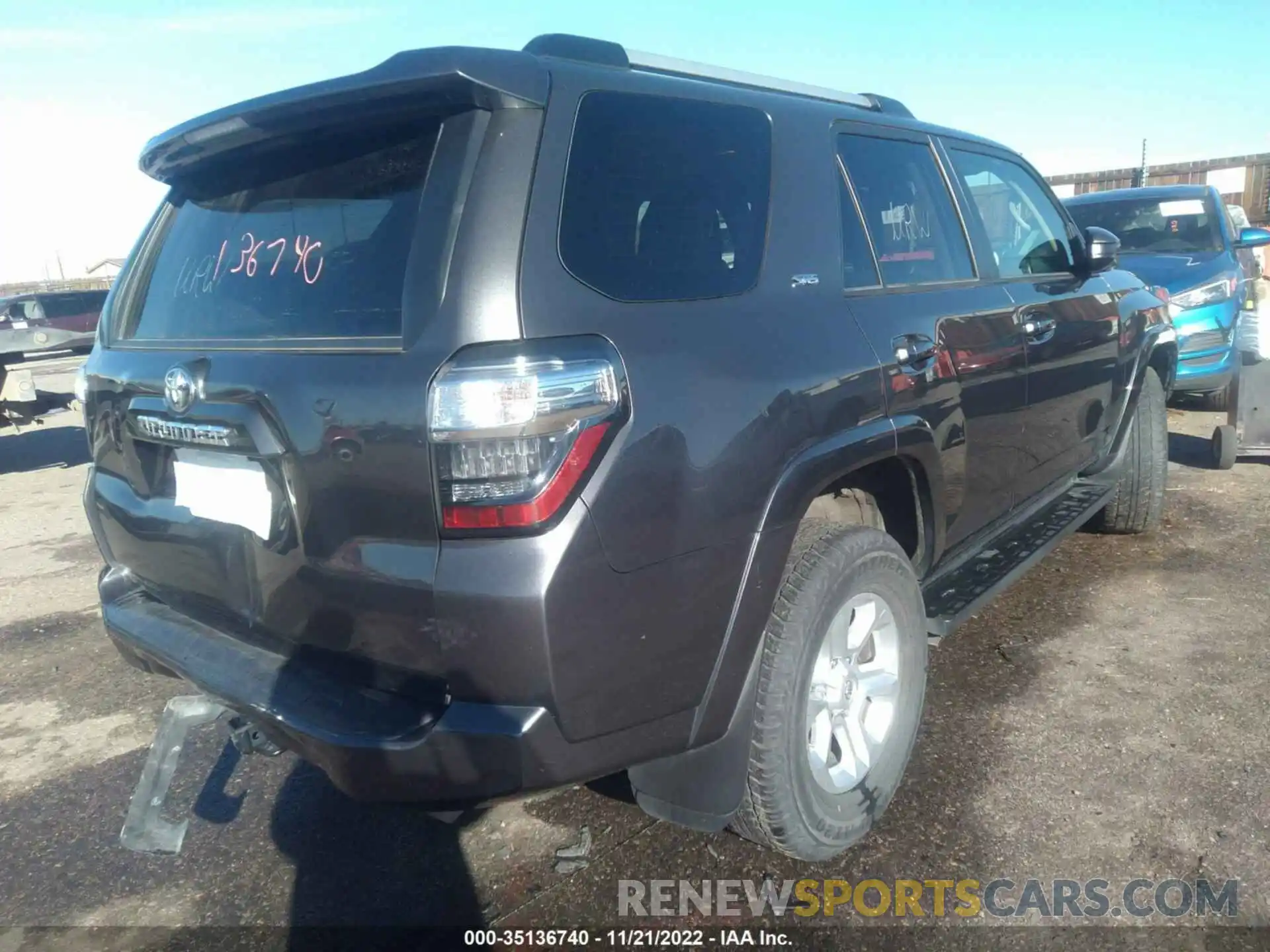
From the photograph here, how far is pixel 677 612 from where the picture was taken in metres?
1.99

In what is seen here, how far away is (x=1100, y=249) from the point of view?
391 centimetres

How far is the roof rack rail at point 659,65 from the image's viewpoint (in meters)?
2.17

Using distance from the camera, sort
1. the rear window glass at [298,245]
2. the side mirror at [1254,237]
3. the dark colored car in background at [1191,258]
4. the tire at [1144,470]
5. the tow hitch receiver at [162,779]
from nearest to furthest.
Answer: the rear window glass at [298,245] → the tow hitch receiver at [162,779] → the tire at [1144,470] → the dark colored car in background at [1191,258] → the side mirror at [1254,237]

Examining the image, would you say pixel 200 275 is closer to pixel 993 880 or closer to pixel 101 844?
pixel 101 844

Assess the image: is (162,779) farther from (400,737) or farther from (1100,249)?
(1100,249)

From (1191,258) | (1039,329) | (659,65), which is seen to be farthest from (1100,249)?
(1191,258)

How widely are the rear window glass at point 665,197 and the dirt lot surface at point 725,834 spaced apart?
3.89 ft

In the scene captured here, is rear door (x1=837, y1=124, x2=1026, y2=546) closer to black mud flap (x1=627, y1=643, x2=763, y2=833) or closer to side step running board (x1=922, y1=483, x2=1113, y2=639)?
side step running board (x1=922, y1=483, x2=1113, y2=639)

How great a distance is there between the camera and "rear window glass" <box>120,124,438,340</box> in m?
1.97

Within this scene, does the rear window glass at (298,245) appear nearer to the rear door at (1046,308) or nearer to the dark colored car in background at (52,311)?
the rear door at (1046,308)

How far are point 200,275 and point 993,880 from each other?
8.07ft

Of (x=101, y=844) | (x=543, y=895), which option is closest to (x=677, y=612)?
(x=543, y=895)

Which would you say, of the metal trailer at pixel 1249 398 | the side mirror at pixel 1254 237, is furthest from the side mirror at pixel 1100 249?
the side mirror at pixel 1254 237

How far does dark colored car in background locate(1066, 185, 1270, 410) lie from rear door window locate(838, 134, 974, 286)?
169 inches
